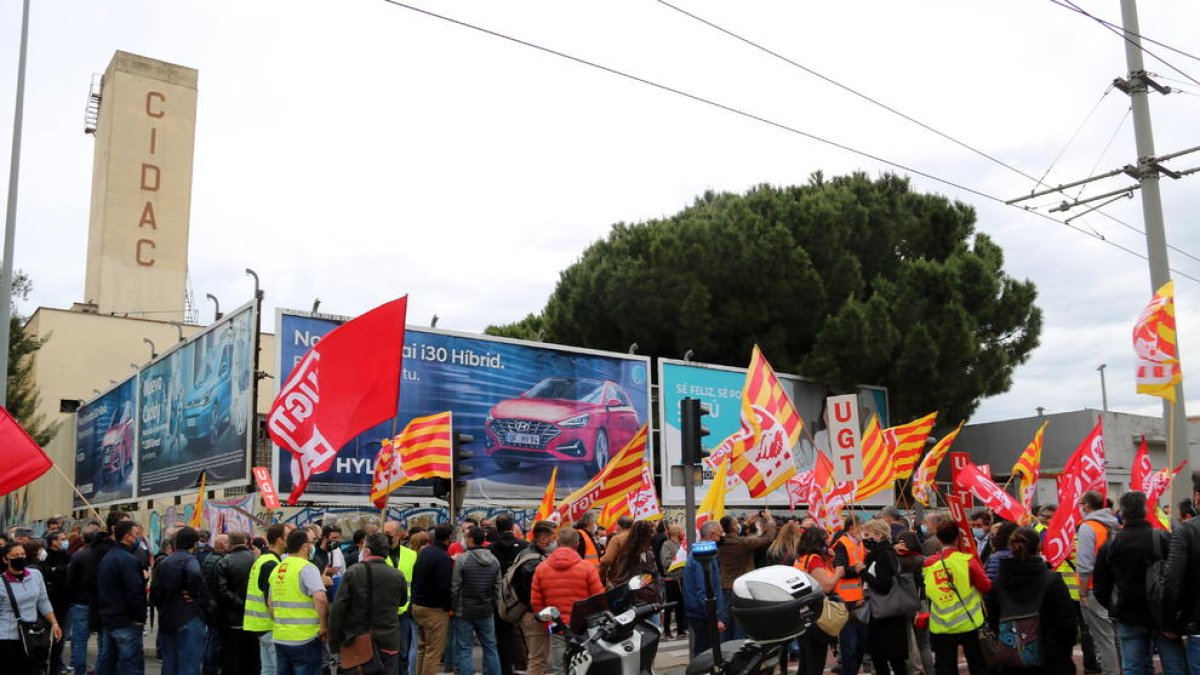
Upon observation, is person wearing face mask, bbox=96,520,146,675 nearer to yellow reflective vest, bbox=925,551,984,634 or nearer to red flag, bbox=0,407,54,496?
red flag, bbox=0,407,54,496

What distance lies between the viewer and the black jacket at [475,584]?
11.0 metres

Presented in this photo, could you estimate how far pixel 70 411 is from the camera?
42.3 meters

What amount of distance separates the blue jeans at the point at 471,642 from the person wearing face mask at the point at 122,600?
3080 mm

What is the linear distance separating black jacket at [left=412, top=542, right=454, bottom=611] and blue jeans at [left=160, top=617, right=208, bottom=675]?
2.16 m

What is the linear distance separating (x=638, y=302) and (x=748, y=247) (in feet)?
12.9

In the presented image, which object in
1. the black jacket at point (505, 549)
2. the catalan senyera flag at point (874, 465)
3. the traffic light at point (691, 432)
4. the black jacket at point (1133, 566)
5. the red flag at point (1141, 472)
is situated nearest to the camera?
the black jacket at point (1133, 566)

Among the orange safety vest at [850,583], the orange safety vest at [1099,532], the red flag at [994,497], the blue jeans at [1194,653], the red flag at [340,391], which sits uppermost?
the red flag at [340,391]

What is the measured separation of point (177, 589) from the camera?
33.8ft

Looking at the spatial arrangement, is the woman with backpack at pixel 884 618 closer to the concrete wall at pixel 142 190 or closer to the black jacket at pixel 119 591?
the black jacket at pixel 119 591

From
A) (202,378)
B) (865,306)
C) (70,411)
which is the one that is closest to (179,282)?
(70,411)

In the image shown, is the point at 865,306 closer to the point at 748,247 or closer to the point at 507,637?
the point at 748,247

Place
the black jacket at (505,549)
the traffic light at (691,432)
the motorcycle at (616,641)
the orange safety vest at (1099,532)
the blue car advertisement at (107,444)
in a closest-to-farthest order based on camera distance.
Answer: the motorcycle at (616,641) < the orange safety vest at (1099,532) < the traffic light at (691,432) < the black jacket at (505,549) < the blue car advertisement at (107,444)

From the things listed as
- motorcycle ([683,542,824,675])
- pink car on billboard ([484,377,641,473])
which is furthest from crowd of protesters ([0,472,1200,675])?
pink car on billboard ([484,377,641,473])

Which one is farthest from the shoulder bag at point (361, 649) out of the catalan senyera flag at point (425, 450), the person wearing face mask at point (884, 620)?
the catalan senyera flag at point (425, 450)
